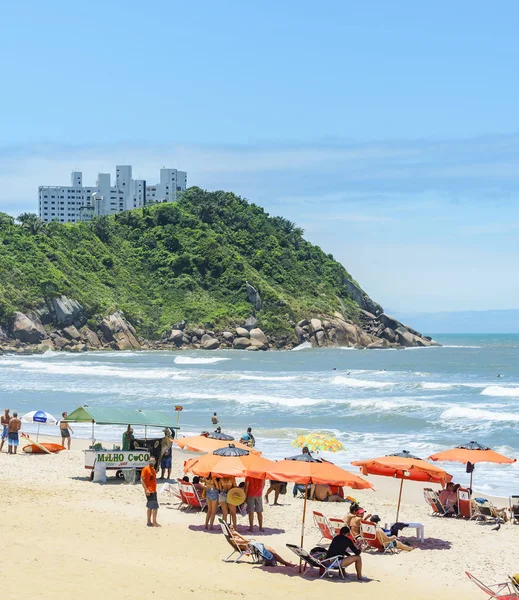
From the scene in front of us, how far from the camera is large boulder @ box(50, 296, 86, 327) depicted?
308ft

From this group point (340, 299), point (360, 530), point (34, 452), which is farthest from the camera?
point (340, 299)

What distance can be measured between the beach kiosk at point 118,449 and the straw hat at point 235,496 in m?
5.76

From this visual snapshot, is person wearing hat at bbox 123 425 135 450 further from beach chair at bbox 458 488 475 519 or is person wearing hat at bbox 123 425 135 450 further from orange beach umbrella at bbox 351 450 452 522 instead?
beach chair at bbox 458 488 475 519

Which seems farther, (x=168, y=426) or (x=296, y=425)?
(x=296, y=425)

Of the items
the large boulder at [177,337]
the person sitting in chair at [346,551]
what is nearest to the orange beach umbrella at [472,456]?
the person sitting in chair at [346,551]

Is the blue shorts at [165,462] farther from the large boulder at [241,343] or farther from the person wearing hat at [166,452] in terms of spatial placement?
the large boulder at [241,343]

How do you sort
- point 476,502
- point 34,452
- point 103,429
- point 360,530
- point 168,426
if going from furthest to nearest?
point 103,429 → point 34,452 → point 168,426 → point 476,502 → point 360,530

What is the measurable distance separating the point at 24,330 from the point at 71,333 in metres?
5.89

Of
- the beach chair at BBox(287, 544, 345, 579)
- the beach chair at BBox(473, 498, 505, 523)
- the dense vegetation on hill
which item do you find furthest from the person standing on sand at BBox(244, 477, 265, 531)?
the dense vegetation on hill

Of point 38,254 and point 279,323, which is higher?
point 38,254

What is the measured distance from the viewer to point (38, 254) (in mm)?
101062

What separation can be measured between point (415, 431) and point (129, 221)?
95153 mm

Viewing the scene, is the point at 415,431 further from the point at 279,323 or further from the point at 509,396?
the point at 279,323

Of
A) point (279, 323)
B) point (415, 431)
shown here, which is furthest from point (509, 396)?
Result: point (279, 323)
